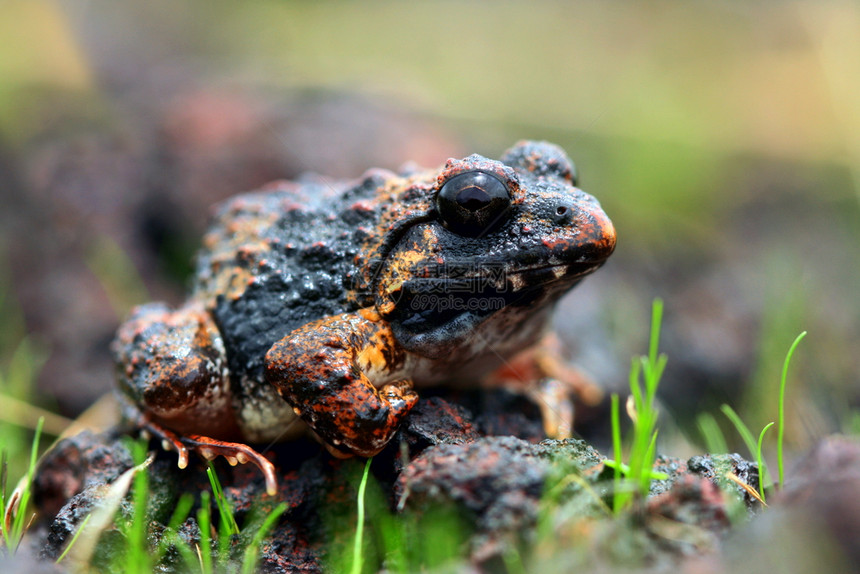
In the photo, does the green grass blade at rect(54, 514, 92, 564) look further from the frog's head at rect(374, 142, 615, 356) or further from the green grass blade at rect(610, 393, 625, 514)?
the green grass blade at rect(610, 393, 625, 514)

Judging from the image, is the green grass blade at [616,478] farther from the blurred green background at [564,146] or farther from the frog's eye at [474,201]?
the blurred green background at [564,146]

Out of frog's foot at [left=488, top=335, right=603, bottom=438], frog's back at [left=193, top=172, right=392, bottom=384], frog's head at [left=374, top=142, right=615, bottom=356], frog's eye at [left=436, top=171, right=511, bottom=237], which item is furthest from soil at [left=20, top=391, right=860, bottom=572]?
frog's eye at [left=436, top=171, right=511, bottom=237]

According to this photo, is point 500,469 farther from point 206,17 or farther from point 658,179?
point 206,17

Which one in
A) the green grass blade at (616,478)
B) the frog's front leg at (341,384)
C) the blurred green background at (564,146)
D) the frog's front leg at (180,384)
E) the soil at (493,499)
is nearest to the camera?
the soil at (493,499)

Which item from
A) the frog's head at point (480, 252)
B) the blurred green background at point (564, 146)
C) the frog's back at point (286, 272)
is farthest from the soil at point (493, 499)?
the blurred green background at point (564, 146)

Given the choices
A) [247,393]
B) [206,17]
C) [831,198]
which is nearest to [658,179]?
[831,198]

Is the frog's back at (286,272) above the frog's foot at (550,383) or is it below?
above
